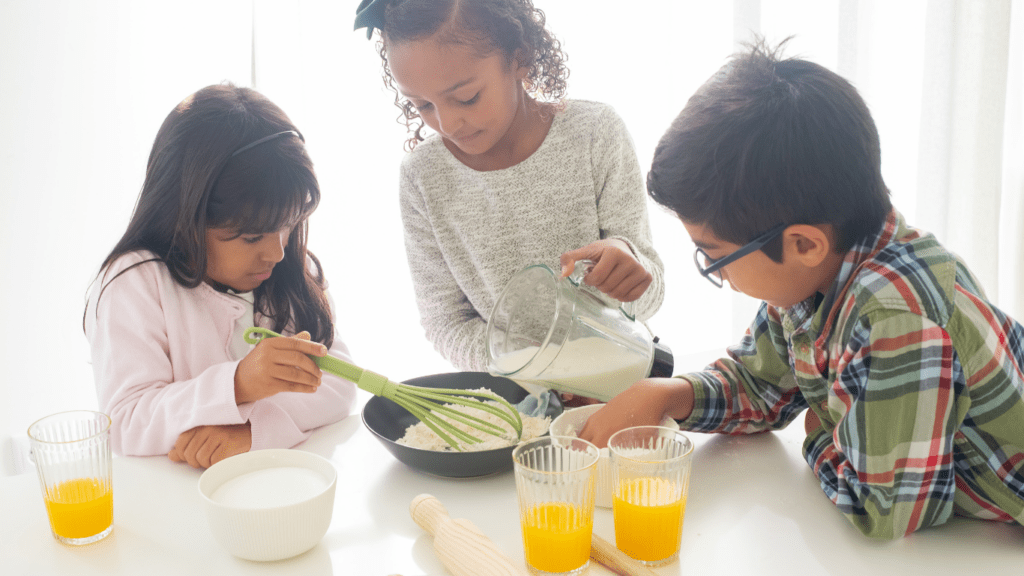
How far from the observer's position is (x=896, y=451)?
840 millimetres

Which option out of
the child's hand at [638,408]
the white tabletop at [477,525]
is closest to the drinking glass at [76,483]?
the white tabletop at [477,525]

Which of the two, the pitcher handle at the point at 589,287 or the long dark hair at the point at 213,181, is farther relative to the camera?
the long dark hair at the point at 213,181

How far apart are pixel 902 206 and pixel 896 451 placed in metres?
2.52

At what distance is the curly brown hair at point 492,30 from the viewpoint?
1.28m

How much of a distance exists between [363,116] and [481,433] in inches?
69.8

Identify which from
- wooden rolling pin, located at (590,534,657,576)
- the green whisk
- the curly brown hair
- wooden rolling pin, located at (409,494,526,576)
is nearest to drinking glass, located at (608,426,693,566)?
wooden rolling pin, located at (590,534,657,576)

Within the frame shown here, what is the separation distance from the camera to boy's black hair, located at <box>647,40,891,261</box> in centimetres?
89

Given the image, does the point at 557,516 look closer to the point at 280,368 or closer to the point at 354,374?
the point at 354,374

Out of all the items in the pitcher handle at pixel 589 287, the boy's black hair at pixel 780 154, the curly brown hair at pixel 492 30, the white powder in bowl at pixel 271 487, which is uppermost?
the curly brown hair at pixel 492 30

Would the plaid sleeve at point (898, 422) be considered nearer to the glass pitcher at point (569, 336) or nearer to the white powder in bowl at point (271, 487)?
the glass pitcher at point (569, 336)

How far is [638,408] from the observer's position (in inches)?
41.1

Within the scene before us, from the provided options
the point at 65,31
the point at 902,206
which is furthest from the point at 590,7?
the point at 65,31

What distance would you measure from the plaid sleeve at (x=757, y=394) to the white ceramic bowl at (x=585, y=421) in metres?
0.10

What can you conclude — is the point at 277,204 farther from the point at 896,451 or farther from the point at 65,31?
the point at 65,31
